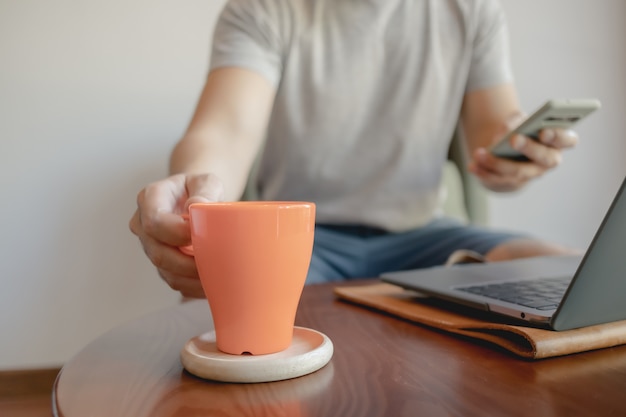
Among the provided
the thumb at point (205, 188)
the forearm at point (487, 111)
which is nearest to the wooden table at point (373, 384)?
the thumb at point (205, 188)

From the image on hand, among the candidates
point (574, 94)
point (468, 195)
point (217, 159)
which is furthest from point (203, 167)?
point (574, 94)

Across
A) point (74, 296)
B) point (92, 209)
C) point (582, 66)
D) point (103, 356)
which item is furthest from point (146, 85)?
point (582, 66)

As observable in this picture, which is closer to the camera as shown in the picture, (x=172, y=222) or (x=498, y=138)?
(x=172, y=222)

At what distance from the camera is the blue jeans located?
0.97 m

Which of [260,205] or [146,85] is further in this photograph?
[146,85]

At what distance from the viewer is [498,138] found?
933mm

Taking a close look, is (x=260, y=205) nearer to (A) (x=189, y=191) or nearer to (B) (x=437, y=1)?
(A) (x=189, y=191)

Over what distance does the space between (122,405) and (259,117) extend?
685mm

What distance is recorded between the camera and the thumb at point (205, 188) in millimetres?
462

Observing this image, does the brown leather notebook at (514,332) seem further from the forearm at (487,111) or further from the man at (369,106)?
the forearm at (487,111)

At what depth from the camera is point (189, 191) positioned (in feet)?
1.70

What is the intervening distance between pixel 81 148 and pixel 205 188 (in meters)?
1.04

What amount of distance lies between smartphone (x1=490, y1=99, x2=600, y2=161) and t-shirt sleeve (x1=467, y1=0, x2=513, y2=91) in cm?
38

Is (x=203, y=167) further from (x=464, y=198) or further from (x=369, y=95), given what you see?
(x=464, y=198)
